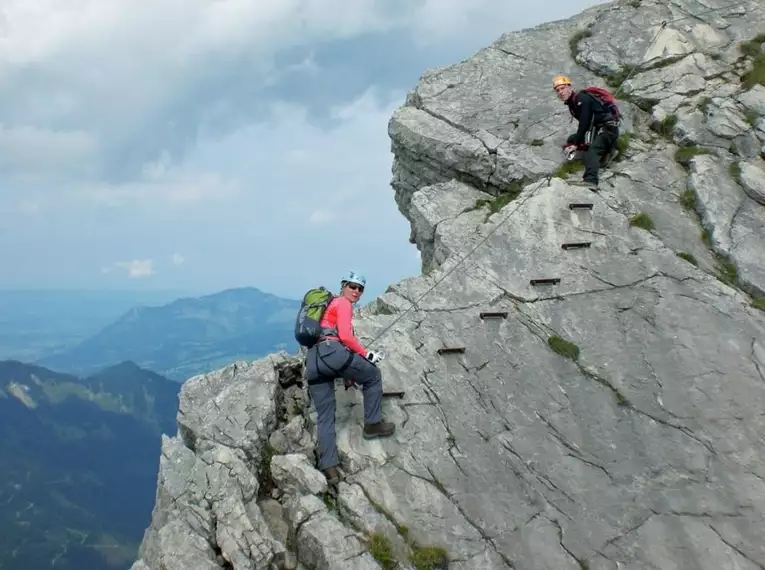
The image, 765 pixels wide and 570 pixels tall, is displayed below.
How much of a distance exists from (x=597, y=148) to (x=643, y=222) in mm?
3408

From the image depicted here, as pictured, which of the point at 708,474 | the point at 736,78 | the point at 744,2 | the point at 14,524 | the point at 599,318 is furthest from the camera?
the point at 14,524

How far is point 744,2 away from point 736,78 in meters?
6.50

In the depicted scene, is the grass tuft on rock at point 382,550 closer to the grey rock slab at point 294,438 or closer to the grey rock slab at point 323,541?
the grey rock slab at point 323,541

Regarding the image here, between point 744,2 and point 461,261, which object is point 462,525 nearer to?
point 461,261

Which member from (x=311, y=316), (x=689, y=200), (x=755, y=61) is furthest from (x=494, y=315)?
(x=755, y=61)

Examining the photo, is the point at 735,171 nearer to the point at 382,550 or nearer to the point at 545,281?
the point at 545,281

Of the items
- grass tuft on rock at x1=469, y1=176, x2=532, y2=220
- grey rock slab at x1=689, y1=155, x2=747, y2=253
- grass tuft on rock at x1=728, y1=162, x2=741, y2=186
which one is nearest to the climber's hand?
grass tuft on rock at x1=469, y1=176, x2=532, y2=220

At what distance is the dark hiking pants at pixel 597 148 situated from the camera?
1914cm

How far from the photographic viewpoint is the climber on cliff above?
19.2 meters

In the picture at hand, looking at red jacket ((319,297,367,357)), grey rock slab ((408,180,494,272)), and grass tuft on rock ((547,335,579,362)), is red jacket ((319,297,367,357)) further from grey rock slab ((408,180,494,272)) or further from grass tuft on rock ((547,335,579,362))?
grey rock slab ((408,180,494,272))

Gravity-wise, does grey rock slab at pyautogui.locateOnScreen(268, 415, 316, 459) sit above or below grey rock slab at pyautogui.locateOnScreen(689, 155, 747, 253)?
below

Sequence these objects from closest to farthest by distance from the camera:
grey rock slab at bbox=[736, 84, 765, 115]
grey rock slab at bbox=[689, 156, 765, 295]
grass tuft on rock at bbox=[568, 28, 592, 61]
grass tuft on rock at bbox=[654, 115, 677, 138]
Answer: grey rock slab at bbox=[689, 156, 765, 295] < grey rock slab at bbox=[736, 84, 765, 115] < grass tuft on rock at bbox=[654, 115, 677, 138] < grass tuft on rock at bbox=[568, 28, 592, 61]

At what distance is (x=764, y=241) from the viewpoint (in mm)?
17016

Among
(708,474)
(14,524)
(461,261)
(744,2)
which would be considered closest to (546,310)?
(461,261)
